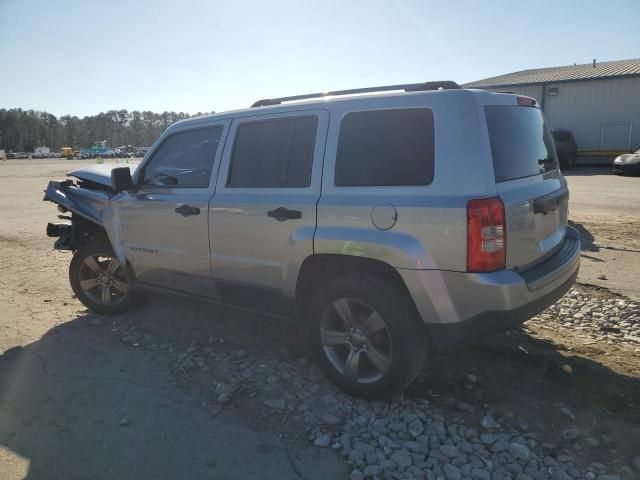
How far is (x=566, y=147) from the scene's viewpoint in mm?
24594

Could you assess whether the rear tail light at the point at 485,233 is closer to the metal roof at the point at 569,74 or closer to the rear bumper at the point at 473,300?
the rear bumper at the point at 473,300

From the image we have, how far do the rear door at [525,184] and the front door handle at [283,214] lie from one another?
134 cm

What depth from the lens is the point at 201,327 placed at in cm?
475

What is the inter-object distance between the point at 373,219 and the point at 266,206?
0.91 meters

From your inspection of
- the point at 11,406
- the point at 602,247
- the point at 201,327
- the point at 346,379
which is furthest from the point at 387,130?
the point at 602,247

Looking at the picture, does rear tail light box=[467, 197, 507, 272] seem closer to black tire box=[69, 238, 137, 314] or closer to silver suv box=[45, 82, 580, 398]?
silver suv box=[45, 82, 580, 398]

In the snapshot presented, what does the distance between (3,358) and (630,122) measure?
28.7 meters

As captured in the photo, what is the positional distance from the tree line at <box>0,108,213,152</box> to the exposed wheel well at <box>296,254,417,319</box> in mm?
127105

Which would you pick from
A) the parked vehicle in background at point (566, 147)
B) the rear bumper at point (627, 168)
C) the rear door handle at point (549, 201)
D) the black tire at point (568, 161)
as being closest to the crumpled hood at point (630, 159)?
the rear bumper at point (627, 168)

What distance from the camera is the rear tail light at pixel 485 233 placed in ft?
9.00

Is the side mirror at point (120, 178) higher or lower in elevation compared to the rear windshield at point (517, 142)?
lower

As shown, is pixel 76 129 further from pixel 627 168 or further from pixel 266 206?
pixel 266 206

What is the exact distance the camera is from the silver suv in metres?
2.85

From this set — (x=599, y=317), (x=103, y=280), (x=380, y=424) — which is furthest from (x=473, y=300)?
(x=103, y=280)
